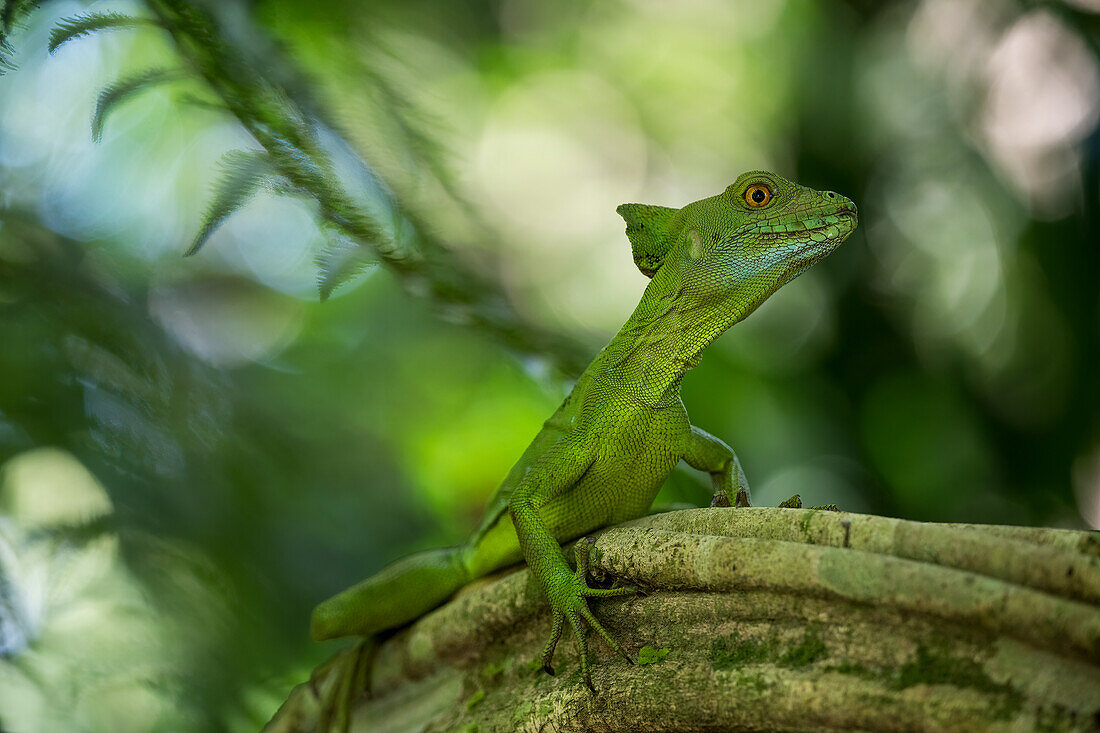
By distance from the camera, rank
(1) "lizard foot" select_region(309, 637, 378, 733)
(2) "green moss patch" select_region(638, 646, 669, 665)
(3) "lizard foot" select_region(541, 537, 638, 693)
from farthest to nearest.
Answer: (1) "lizard foot" select_region(309, 637, 378, 733), (3) "lizard foot" select_region(541, 537, 638, 693), (2) "green moss patch" select_region(638, 646, 669, 665)

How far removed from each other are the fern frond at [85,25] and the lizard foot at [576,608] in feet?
6.03

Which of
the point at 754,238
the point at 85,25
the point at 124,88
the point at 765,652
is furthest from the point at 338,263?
the point at 765,652

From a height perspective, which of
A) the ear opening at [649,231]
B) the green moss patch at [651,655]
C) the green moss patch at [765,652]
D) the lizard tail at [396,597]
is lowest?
the lizard tail at [396,597]

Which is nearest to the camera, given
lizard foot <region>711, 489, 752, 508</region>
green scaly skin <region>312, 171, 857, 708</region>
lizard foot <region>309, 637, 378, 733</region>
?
lizard foot <region>711, 489, 752, 508</region>

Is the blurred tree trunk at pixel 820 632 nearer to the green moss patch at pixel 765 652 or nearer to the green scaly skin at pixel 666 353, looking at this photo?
the green moss patch at pixel 765 652

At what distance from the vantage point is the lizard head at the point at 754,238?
2.72 metres

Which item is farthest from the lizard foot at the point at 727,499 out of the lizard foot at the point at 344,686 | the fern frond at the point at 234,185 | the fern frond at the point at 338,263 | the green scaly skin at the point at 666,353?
the fern frond at the point at 234,185

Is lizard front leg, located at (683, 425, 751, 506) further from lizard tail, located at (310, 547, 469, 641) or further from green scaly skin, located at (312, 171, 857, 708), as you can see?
lizard tail, located at (310, 547, 469, 641)

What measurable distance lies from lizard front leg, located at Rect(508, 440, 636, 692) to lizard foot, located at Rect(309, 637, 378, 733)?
947 millimetres

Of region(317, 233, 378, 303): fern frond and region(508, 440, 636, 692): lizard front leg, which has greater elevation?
region(317, 233, 378, 303): fern frond

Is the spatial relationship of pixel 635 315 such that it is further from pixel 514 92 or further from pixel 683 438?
pixel 514 92

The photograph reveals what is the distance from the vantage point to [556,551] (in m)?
2.54

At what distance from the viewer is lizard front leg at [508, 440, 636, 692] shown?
2.28m

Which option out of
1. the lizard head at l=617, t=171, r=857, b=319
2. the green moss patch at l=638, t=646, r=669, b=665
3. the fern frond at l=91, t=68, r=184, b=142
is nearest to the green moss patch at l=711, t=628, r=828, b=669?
the green moss patch at l=638, t=646, r=669, b=665
